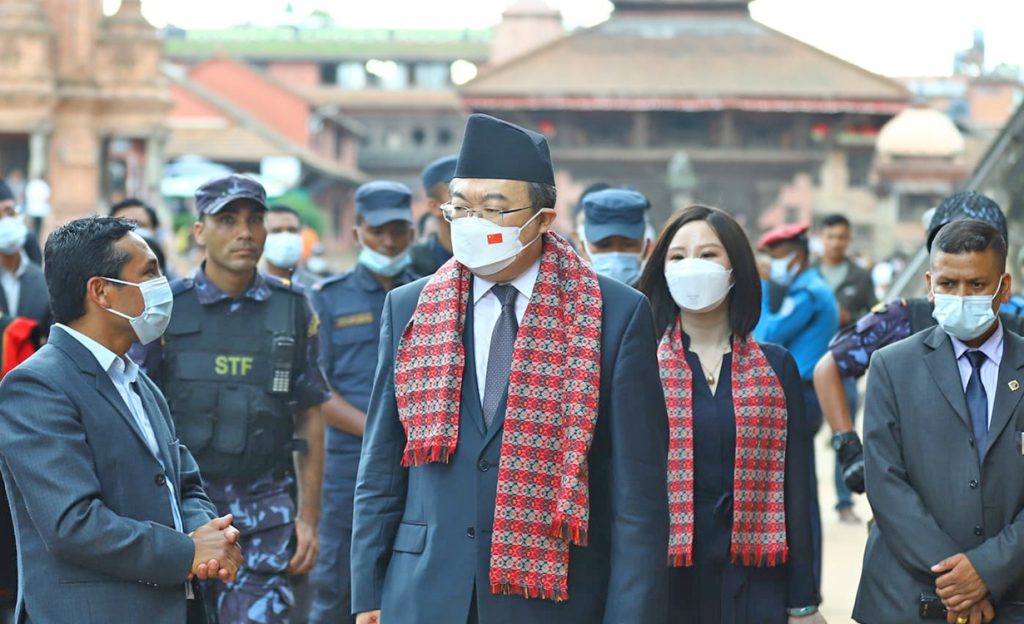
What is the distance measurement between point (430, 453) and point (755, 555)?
152 cm

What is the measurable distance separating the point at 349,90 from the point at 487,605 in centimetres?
7553

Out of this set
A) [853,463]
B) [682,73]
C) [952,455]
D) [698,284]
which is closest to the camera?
[952,455]

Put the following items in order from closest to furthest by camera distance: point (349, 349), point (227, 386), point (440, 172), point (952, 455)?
point (952, 455)
point (227, 386)
point (349, 349)
point (440, 172)

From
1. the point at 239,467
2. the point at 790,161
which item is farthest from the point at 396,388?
the point at 790,161

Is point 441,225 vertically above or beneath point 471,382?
above

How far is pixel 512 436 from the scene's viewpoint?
411 cm

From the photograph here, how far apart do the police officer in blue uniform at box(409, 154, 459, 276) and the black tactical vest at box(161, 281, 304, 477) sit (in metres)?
2.04

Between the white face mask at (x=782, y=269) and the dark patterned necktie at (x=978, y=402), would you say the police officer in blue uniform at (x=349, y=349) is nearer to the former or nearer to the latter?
the white face mask at (x=782, y=269)

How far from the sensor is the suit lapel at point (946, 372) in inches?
195

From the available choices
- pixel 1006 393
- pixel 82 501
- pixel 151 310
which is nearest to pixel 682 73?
pixel 1006 393

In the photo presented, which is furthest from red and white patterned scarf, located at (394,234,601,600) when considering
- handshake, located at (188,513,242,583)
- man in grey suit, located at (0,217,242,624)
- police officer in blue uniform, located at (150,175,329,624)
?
police officer in blue uniform, located at (150,175,329,624)

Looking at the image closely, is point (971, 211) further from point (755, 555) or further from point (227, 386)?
point (227, 386)

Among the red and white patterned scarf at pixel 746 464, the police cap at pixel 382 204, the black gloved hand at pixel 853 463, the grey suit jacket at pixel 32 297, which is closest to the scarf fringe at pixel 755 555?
the red and white patterned scarf at pixel 746 464

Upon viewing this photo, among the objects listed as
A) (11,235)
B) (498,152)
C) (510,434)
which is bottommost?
(510,434)
